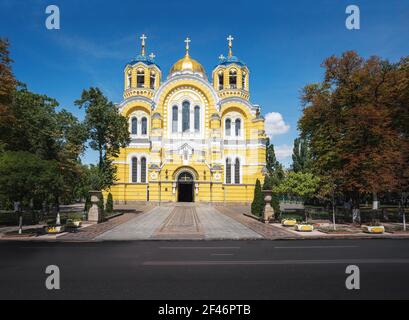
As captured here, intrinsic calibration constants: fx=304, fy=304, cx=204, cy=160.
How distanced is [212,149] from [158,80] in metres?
17.0

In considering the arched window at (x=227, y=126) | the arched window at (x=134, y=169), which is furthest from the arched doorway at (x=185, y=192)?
the arched window at (x=227, y=126)

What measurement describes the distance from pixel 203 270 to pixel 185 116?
38.3 meters

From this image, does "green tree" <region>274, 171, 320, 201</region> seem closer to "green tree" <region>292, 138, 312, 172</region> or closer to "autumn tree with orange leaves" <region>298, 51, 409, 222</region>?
"autumn tree with orange leaves" <region>298, 51, 409, 222</region>

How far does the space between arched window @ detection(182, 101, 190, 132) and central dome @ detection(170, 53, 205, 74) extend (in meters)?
7.14

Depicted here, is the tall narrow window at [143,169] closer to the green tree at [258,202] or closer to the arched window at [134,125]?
the arched window at [134,125]

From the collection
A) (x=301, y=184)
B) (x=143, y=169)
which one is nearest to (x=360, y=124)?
(x=301, y=184)

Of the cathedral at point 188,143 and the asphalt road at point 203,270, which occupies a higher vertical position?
the cathedral at point 188,143

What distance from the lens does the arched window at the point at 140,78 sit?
50.2 meters

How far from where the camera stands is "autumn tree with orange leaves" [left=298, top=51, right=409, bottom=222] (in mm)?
20900

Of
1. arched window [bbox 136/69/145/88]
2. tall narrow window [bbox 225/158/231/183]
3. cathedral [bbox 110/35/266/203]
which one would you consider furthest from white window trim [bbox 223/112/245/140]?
arched window [bbox 136/69/145/88]

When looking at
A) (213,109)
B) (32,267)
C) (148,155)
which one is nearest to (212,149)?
(213,109)

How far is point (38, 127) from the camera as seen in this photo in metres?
26.5

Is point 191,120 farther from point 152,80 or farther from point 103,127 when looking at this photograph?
point 103,127

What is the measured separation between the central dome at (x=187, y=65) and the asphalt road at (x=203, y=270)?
40586mm
